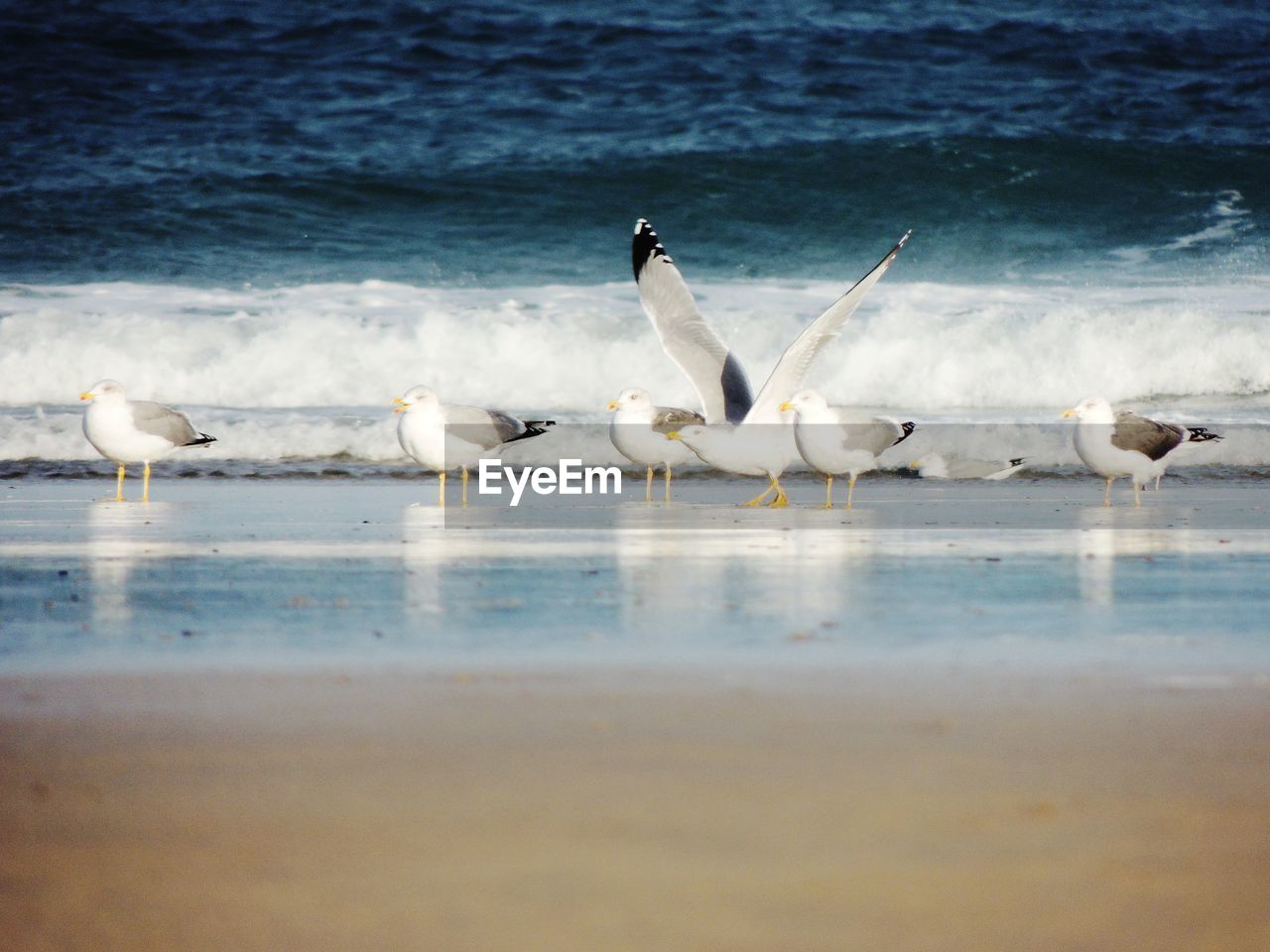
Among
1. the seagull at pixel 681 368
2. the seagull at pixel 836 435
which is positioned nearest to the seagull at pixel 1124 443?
the seagull at pixel 836 435

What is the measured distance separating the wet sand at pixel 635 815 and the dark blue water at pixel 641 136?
42.3 feet

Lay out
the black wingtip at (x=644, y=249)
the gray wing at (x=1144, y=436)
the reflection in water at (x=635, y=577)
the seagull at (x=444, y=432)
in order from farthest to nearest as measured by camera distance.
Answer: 1. the black wingtip at (x=644, y=249)
2. the seagull at (x=444, y=432)
3. the gray wing at (x=1144, y=436)
4. the reflection in water at (x=635, y=577)

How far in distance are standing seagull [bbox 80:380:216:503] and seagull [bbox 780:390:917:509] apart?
9.84 feet

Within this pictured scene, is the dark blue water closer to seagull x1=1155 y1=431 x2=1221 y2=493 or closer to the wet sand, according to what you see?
seagull x1=1155 y1=431 x2=1221 y2=493

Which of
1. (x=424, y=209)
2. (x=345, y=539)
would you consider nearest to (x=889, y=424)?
(x=345, y=539)

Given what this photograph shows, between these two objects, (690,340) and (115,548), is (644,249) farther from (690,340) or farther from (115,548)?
(115,548)

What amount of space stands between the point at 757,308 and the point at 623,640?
1087cm

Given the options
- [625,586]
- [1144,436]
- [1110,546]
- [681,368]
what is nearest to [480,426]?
[681,368]

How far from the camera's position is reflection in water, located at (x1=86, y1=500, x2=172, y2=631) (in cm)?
321

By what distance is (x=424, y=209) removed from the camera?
16.2m

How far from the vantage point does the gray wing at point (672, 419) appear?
7.22 meters

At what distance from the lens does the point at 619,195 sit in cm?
1672

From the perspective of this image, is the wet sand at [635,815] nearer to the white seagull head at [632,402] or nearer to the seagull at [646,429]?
the seagull at [646,429]

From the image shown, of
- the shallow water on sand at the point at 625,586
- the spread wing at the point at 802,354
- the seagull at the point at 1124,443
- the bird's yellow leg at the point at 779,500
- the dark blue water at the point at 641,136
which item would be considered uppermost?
the dark blue water at the point at 641,136
